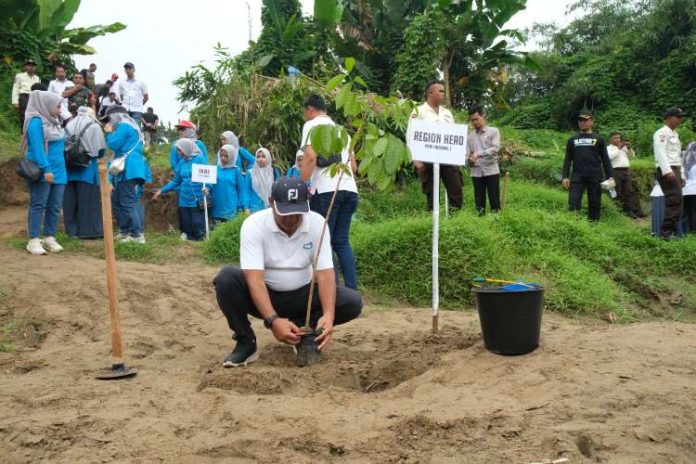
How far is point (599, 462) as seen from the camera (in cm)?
270

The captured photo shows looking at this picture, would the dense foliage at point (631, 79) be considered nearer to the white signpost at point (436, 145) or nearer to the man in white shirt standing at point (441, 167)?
the man in white shirt standing at point (441, 167)

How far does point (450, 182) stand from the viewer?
8.50m

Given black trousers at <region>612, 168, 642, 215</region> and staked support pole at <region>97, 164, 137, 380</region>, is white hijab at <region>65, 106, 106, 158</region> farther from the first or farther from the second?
black trousers at <region>612, 168, 642, 215</region>

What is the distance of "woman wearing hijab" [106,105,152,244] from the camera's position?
7.75m

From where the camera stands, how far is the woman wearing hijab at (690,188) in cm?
927

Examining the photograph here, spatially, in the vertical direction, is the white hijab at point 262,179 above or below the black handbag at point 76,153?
below

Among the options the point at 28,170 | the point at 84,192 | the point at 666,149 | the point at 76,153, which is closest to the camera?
the point at 28,170

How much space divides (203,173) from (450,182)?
315 cm

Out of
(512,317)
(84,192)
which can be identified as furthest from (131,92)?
(512,317)

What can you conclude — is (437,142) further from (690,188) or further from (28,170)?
(690,188)

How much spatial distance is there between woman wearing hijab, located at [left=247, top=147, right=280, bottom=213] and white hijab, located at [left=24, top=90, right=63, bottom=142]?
3153 millimetres

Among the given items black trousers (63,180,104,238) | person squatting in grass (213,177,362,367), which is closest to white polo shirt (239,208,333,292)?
person squatting in grass (213,177,362,367)

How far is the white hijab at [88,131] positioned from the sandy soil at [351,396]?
2.54 meters

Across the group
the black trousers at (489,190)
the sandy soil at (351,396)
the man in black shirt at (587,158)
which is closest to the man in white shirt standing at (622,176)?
the man in black shirt at (587,158)
